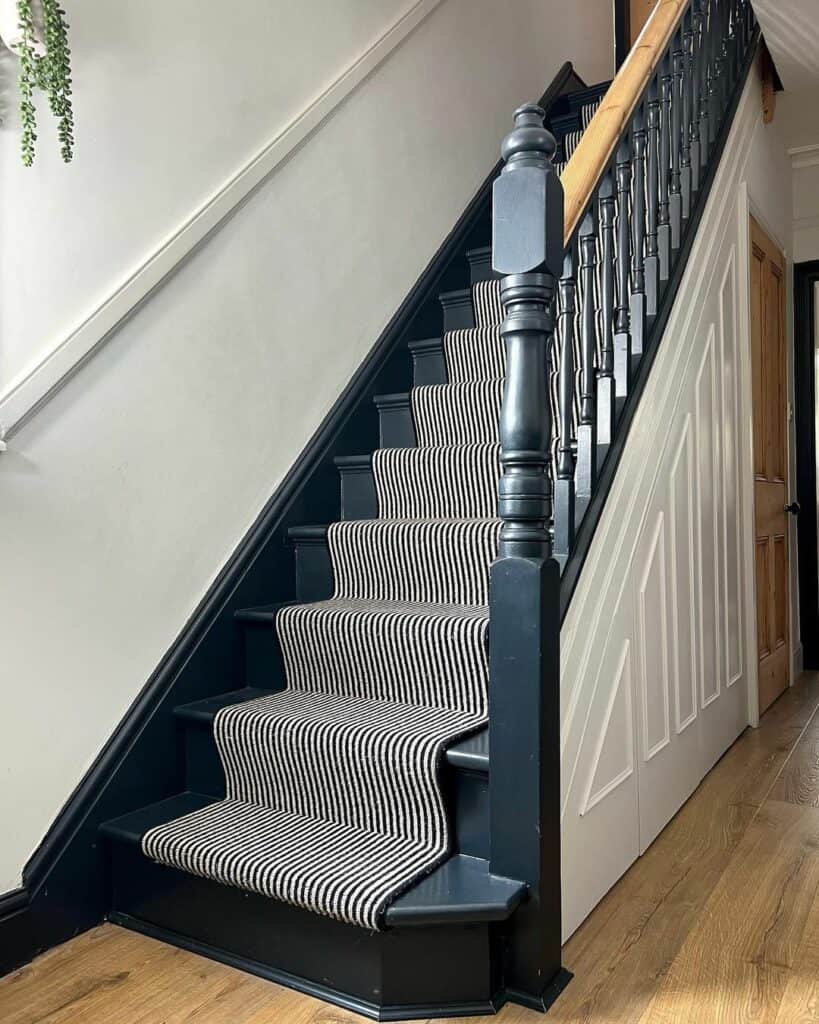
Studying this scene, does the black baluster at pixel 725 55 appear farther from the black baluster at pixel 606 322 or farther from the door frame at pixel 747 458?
the black baluster at pixel 606 322

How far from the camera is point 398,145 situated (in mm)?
2697

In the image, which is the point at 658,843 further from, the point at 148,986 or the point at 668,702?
the point at 148,986

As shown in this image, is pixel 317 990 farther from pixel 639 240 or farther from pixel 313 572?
pixel 639 240

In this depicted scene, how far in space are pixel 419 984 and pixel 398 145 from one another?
230 centimetres

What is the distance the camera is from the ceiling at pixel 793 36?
9.36 ft

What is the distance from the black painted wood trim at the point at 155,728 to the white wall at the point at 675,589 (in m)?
0.82

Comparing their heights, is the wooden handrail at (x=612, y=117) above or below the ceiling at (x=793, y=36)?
below

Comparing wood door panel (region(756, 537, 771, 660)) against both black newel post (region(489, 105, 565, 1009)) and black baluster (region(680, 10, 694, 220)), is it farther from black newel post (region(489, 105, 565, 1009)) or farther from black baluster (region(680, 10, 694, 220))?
black newel post (region(489, 105, 565, 1009))

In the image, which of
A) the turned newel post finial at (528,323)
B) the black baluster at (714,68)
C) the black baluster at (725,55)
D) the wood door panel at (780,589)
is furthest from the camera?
the wood door panel at (780,589)

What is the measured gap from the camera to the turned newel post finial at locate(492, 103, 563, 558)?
4.59 feet

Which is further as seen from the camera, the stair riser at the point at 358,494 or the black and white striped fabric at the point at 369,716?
the stair riser at the point at 358,494

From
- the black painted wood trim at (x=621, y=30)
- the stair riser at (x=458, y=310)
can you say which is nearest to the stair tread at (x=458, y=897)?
the stair riser at (x=458, y=310)

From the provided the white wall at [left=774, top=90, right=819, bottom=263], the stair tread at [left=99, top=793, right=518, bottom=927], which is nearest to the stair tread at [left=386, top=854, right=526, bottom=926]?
the stair tread at [left=99, top=793, right=518, bottom=927]

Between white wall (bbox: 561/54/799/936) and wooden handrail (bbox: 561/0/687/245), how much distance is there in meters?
0.56
